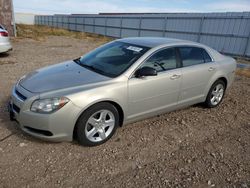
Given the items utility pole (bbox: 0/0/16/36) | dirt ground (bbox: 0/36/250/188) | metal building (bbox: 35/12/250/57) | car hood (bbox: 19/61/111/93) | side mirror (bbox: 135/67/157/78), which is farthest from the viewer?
utility pole (bbox: 0/0/16/36)

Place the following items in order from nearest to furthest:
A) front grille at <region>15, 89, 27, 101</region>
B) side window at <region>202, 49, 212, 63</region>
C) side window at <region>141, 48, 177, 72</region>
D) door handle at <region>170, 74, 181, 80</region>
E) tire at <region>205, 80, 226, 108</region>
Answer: front grille at <region>15, 89, 27, 101</region>
side window at <region>141, 48, 177, 72</region>
door handle at <region>170, 74, 181, 80</region>
side window at <region>202, 49, 212, 63</region>
tire at <region>205, 80, 226, 108</region>

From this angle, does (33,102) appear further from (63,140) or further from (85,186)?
(85,186)

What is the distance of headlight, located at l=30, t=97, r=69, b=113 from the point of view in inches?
120

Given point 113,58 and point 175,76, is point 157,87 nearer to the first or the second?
point 175,76

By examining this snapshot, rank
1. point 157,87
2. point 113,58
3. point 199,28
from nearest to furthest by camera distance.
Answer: point 157,87, point 113,58, point 199,28

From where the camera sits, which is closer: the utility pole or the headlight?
the headlight

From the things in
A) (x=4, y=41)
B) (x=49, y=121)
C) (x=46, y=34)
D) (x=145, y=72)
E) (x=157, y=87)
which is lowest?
(x=46, y=34)

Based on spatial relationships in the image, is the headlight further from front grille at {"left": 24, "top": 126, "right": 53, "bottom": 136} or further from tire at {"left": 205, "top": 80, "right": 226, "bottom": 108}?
tire at {"left": 205, "top": 80, "right": 226, "bottom": 108}

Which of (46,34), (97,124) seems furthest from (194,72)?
(46,34)

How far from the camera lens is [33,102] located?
3.10m

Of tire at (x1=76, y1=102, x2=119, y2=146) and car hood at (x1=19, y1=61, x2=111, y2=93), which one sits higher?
car hood at (x1=19, y1=61, x2=111, y2=93)

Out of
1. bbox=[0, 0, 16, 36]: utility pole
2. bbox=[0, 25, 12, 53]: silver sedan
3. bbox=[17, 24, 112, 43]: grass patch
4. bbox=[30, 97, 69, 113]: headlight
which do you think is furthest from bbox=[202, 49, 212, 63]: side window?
bbox=[17, 24, 112, 43]: grass patch

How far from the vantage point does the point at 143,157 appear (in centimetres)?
325

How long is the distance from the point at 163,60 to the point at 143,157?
5.39 ft
